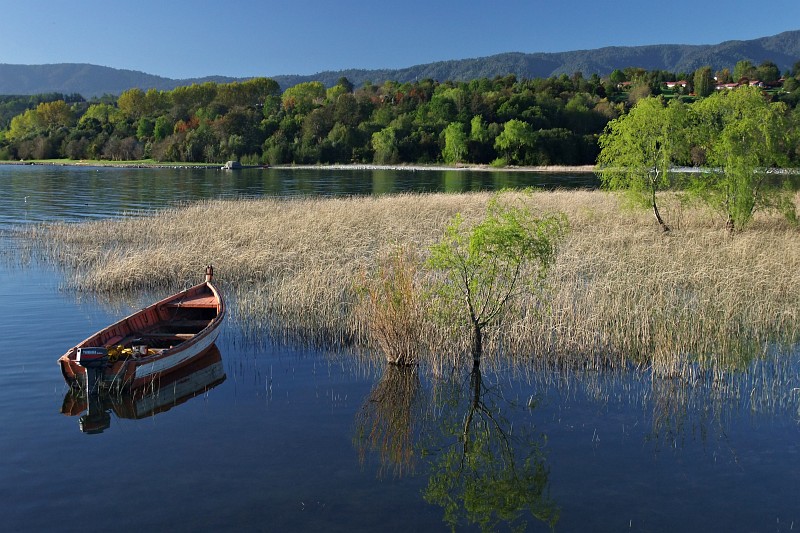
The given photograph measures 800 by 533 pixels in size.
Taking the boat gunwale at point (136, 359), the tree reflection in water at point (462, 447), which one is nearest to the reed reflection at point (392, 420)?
the tree reflection in water at point (462, 447)

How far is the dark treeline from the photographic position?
4734 inches

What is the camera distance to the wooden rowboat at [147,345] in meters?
11.3

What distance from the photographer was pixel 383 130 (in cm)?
12462

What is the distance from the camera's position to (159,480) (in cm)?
916

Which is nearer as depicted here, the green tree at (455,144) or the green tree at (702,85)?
the green tree at (455,144)

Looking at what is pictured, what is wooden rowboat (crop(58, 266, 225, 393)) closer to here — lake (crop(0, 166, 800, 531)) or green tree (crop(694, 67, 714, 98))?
lake (crop(0, 166, 800, 531))

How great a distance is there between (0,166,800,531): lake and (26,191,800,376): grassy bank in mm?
876

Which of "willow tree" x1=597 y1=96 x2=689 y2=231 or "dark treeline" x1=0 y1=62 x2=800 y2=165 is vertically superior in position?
"dark treeline" x1=0 y1=62 x2=800 y2=165

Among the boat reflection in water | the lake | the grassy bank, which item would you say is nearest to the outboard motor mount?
the boat reflection in water

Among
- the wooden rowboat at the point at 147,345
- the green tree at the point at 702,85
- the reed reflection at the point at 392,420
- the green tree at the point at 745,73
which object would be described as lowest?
the reed reflection at the point at 392,420

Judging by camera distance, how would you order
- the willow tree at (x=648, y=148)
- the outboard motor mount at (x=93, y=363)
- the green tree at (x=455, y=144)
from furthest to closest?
the green tree at (x=455, y=144) < the willow tree at (x=648, y=148) < the outboard motor mount at (x=93, y=363)

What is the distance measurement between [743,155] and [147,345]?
860 inches

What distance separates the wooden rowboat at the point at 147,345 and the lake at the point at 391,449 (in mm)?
452

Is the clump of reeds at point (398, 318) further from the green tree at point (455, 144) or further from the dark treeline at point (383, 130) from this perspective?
the green tree at point (455, 144)
